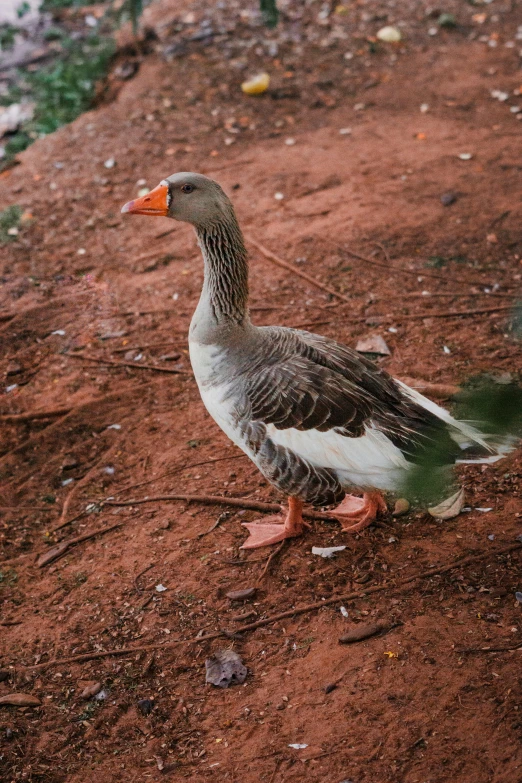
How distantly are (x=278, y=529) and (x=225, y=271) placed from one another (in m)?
1.46

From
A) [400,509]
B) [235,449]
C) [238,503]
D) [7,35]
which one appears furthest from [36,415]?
[7,35]

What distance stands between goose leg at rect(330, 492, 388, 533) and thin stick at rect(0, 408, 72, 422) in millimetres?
2130

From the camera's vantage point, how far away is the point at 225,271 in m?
4.16

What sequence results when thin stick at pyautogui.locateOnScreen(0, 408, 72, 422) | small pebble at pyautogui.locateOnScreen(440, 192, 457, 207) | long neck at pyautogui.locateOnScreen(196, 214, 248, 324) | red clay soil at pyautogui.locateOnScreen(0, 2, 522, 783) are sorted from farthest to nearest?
small pebble at pyautogui.locateOnScreen(440, 192, 457, 207) < thin stick at pyautogui.locateOnScreen(0, 408, 72, 422) < long neck at pyautogui.locateOnScreen(196, 214, 248, 324) < red clay soil at pyautogui.locateOnScreen(0, 2, 522, 783)

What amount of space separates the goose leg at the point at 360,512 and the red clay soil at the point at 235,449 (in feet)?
0.26

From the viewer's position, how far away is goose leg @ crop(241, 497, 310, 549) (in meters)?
4.23

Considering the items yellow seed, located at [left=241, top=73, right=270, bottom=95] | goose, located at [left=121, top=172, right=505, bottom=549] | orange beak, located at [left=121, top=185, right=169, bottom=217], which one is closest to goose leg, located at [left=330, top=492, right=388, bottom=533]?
Answer: goose, located at [left=121, top=172, right=505, bottom=549]

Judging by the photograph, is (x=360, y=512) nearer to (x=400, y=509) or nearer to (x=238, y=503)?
(x=400, y=509)

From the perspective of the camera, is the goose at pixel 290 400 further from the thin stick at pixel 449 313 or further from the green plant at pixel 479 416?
the green plant at pixel 479 416

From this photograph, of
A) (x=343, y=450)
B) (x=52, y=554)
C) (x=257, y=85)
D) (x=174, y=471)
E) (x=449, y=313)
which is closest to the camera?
(x=343, y=450)

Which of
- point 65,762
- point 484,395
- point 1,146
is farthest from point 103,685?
point 1,146

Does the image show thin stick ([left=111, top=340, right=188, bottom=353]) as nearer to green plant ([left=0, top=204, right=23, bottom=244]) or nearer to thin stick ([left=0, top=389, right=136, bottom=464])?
thin stick ([left=0, top=389, right=136, bottom=464])

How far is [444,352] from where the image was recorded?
5348mm

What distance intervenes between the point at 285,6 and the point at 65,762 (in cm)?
947
